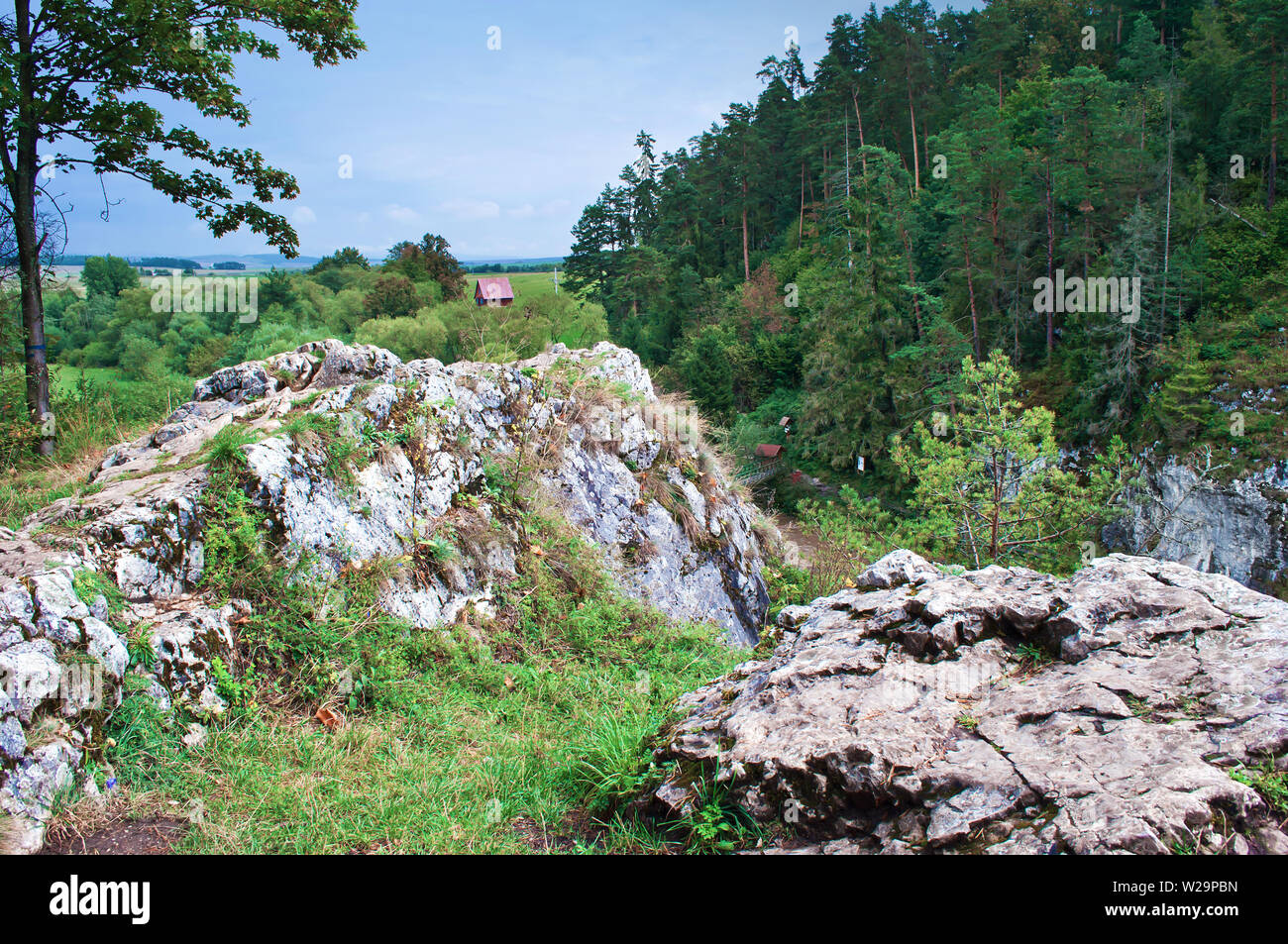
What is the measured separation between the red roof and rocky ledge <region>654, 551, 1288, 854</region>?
135 ft

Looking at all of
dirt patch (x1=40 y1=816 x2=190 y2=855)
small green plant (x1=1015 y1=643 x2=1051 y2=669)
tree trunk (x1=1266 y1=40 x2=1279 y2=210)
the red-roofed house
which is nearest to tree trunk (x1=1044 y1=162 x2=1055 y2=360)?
tree trunk (x1=1266 y1=40 x2=1279 y2=210)

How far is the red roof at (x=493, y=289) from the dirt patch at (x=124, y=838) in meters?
40.7

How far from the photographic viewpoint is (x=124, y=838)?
10.8 feet

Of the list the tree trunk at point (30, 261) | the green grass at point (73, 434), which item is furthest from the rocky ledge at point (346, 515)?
the tree trunk at point (30, 261)

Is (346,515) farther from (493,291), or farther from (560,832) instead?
(493,291)

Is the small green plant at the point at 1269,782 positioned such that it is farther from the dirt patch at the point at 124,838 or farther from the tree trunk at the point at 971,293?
the tree trunk at the point at 971,293

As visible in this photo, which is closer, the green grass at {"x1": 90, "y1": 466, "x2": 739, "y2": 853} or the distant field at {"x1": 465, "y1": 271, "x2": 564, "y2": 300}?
the green grass at {"x1": 90, "y1": 466, "x2": 739, "y2": 853}

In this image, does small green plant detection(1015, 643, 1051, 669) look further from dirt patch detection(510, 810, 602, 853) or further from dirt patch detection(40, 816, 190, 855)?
dirt patch detection(40, 816, 190, 855)

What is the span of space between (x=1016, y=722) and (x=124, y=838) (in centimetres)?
416

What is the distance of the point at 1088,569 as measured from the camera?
4078 millimetres

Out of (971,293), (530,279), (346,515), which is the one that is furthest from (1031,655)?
(530,279)

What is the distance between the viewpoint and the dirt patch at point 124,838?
3.18 meters

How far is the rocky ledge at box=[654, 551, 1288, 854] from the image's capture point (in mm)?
2404
